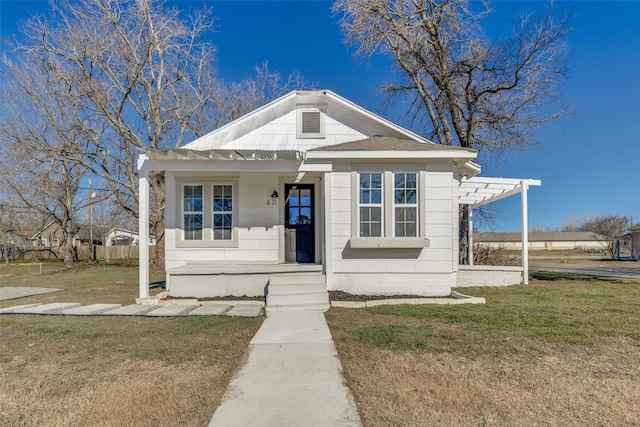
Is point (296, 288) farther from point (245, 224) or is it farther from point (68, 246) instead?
point (68, 246)

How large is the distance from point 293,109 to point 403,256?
5053 millimetres

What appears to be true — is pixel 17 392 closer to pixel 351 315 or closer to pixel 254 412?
pixel 254 412

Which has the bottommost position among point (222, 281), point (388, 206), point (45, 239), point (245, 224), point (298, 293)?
point (45, 239)

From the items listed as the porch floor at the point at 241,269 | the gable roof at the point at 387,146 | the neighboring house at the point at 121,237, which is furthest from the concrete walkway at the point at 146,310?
the neighboring house at the point at 121,237

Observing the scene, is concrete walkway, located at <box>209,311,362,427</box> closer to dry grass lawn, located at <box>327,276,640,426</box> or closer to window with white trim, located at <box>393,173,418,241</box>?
dry grass lawn, located at <box>327,276,640,426</box>

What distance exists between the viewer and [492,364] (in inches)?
161

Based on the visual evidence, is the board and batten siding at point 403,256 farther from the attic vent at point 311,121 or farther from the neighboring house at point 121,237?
the neighboring house at point 121,237

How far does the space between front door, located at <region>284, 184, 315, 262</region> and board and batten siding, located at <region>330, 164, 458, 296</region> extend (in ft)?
5.24

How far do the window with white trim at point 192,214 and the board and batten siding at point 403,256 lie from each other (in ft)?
11.7

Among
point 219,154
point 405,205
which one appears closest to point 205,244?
point 219,154

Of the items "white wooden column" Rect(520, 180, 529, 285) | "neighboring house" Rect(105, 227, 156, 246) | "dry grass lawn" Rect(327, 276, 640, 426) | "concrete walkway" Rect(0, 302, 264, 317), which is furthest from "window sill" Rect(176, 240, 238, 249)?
"neighboring house" Rect(105, 227, 156, 246)

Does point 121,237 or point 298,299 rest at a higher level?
point 298,299

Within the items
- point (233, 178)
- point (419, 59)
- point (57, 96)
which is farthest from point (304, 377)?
point (57, 96)

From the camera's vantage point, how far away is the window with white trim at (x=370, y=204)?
8562 millimetres
